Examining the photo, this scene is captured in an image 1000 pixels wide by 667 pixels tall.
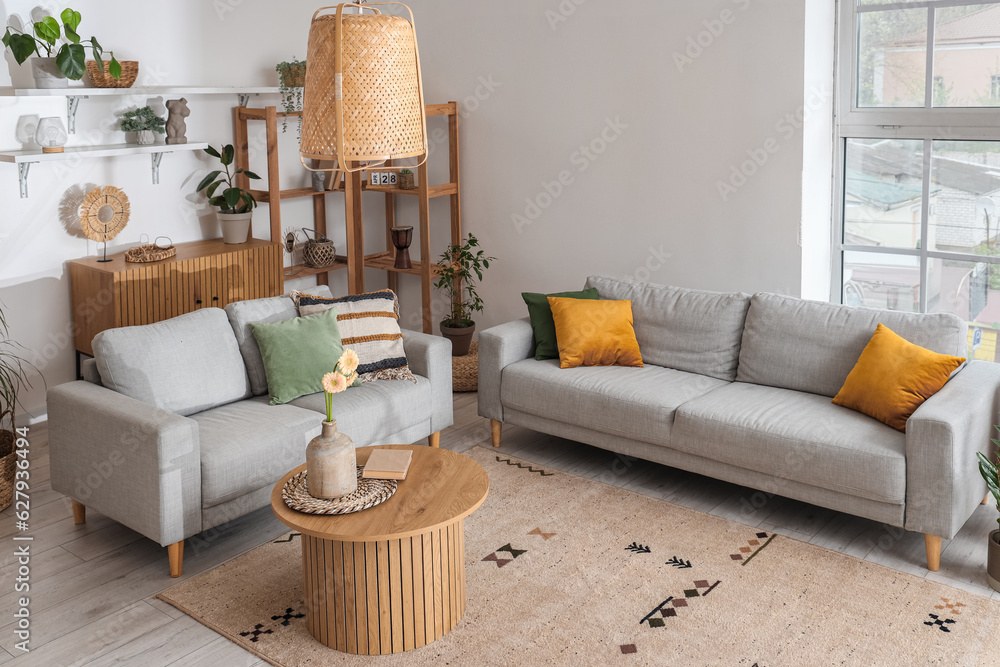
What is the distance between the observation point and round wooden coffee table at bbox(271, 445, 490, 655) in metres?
2.68

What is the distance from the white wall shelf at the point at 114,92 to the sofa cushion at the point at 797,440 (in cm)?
305

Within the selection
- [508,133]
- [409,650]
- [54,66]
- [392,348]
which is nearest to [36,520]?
[392,348]

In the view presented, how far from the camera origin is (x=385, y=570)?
2701 mm

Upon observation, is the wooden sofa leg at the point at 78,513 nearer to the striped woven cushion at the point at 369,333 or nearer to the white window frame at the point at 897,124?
the striped woven cushion at the point at 369,333

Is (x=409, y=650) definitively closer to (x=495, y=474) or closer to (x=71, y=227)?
(x=495, y=474)

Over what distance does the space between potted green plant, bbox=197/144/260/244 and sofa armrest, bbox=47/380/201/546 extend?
183 cm

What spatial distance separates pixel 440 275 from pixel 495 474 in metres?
1.87

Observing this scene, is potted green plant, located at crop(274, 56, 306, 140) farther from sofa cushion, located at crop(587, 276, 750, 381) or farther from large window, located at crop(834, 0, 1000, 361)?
large window, located at crop(834, 0, 1000, 361)

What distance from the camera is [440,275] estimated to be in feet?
18.6

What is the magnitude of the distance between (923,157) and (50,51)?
4.13 meters

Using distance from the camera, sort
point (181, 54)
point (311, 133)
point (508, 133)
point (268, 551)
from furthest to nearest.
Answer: point (508, 133) < point (181, 54) < point (268, 551) < point (311, 133)

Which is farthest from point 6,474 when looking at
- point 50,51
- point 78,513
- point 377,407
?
point 50,51

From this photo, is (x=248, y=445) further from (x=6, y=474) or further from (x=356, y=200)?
(x=356, y=200)

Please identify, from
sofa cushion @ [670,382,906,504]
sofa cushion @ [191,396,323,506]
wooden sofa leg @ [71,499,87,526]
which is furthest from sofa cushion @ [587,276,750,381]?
wooden sofa leg @ [71,499,87,526]
